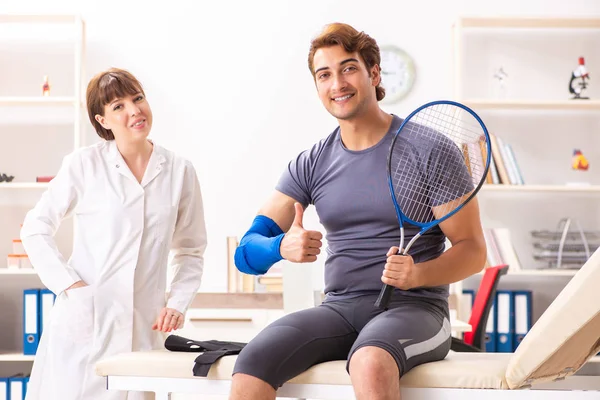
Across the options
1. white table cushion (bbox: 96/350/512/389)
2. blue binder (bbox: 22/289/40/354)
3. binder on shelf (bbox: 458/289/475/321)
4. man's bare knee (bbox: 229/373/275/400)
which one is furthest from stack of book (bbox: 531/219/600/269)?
man's bare knee (bbox: 229/373/275/400)

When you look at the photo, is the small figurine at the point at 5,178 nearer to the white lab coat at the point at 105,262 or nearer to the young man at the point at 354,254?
the white lab coat at the point at 105,262

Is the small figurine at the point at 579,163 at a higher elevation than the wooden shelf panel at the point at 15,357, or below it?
higher

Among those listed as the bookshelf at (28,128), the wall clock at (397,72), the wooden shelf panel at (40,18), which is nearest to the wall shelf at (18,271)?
the bookshelf at (28,128)

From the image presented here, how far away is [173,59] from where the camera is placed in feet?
14.2

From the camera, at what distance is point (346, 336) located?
5.74 ft

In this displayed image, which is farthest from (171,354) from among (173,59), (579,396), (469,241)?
(173,59)

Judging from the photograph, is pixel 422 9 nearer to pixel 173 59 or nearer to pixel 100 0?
pixel 173 59

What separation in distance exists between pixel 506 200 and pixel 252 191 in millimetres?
1374

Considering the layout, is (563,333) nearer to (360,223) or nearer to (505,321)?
(360,223)

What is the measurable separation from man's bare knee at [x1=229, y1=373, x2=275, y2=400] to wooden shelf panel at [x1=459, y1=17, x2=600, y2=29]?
9.46 ft

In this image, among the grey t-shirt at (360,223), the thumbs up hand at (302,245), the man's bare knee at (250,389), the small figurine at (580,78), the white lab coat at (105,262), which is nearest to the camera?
the man's bare knee at (250,389)

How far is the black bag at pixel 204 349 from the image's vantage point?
1.72m

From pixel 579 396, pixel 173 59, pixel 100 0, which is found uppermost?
pixel 100 0

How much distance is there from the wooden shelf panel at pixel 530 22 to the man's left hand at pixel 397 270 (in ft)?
8.74
